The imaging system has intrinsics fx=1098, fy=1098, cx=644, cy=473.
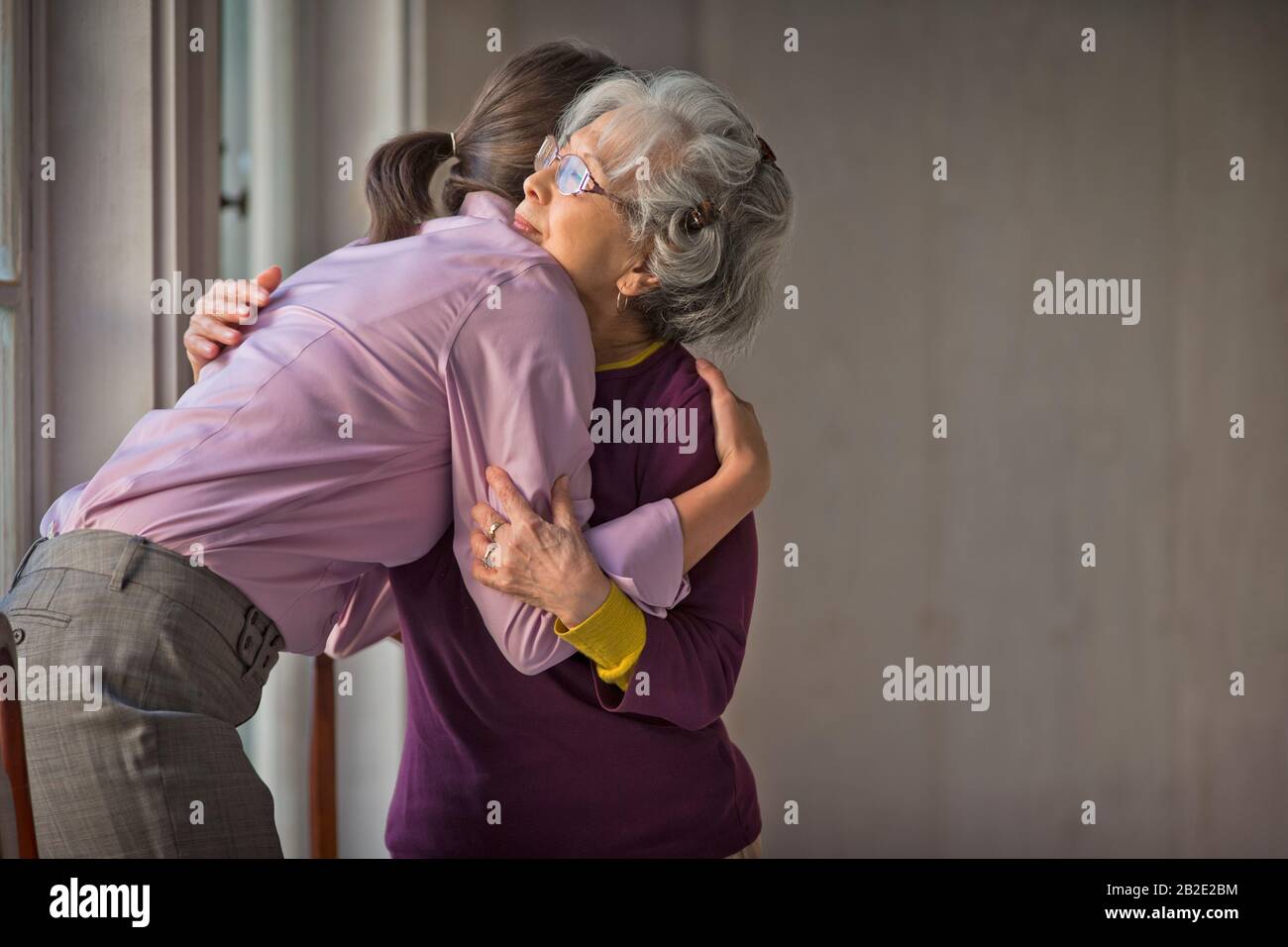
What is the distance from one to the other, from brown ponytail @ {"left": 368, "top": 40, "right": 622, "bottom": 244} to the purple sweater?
0.29 metres

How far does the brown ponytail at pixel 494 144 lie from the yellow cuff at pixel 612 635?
0.52 meters

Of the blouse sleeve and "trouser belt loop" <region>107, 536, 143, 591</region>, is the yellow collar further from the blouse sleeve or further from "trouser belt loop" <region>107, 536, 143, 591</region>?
"trouser belt loop" <region>107, 536, 143, 591</region>

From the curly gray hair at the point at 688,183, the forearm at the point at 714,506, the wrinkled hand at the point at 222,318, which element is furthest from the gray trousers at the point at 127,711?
the curly gray hair at the point at 688,183

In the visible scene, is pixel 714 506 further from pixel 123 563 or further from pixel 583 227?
pixel 123 563

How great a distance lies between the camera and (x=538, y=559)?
1104 mm

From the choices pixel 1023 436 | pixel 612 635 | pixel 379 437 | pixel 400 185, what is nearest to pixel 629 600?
pixel 612 635

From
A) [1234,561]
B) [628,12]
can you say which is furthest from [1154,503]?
[628,12]

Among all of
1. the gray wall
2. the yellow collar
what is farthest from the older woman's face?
the gray wall

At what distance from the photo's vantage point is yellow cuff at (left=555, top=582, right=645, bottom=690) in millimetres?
1146

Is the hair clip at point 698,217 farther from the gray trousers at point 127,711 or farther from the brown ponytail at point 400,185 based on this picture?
the gray trousers at point 127,711

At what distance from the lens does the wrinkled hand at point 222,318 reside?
113 cm

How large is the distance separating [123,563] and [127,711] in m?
0.13
